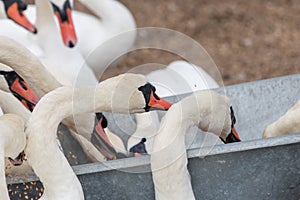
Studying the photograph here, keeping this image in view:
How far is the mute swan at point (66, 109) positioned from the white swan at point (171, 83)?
222 mm

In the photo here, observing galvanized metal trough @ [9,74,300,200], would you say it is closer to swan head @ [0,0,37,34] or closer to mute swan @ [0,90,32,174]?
mute swan @ [0,90,32,174]

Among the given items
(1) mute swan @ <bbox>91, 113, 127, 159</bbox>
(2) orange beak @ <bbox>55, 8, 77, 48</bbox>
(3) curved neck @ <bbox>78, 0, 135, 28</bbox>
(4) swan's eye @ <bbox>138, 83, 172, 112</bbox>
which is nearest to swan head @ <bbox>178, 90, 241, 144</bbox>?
(4) swan's eye @ <bbox>138, 83, 172, 112</bbox>

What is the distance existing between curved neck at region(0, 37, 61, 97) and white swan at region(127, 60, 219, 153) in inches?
12.3

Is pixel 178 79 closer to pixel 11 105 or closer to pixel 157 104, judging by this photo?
pixel 157 104

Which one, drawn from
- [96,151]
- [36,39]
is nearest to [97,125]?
[96,151]

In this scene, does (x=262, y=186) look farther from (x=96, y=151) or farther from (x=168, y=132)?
(x=96, y=151)

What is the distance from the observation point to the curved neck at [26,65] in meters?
2.52

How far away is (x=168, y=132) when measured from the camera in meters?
2.10

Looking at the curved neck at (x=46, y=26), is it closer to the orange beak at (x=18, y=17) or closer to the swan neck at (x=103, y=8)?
the orange beak at (x=18, y=17)

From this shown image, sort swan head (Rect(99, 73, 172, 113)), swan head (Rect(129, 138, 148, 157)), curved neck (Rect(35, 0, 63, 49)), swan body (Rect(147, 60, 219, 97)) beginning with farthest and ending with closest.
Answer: curved neck (Rect(35, 0, 63, 49)) → swan body (Rect(147, 60, 219, 97)) → swan head (Rect(129, 138, 148, 157)) → swan head (Rect(99, 73, 172, 113))

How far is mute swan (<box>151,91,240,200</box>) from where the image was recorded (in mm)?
2053

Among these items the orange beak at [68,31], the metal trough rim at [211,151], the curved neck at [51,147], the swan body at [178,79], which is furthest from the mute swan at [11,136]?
the orange beak at [68,31]

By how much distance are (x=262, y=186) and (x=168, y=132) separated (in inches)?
11.0

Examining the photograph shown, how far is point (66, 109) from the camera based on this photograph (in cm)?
220
